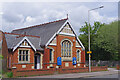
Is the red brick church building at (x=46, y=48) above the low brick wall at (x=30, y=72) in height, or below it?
above

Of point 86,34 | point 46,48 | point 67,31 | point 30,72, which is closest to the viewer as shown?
point 30,72

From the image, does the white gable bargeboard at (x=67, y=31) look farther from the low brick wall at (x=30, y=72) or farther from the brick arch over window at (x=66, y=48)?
the low brick wall at (x=30, y=72)

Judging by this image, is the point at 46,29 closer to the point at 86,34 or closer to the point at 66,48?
the point at 66,48

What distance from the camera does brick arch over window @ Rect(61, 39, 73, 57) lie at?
32.2 meters

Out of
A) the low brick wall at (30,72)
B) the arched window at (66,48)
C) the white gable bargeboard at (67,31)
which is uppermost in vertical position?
the white gable bargeboard at (67,31)

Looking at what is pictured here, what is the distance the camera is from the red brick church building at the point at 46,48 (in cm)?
2579

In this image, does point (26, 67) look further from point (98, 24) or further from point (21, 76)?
point (98, 24)

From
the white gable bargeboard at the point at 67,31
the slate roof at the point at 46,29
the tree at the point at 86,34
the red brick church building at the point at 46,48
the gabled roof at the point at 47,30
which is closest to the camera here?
the red brick church building at the point at 46,48

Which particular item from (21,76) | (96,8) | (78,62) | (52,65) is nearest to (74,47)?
(78,62)

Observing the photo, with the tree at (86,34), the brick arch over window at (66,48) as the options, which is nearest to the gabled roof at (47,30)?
the brick arch over window at (66,48)

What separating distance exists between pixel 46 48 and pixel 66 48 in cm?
457

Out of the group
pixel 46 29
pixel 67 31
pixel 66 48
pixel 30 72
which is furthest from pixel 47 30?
→ pixel 30 72

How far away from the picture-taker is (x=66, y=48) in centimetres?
3278

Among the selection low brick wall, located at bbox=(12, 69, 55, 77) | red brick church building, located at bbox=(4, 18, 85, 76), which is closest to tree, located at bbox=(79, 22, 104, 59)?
red brick church building, located at bbox=(4, 18, 85, 76)
